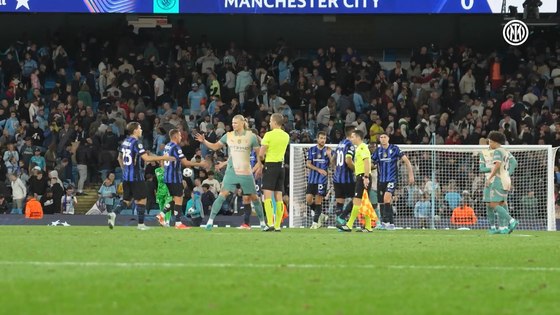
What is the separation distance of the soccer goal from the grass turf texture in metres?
9.75

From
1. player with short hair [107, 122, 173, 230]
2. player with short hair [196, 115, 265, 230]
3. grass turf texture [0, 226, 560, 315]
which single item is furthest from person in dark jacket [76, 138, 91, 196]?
grass turf texture [0, 226, 560, 315]

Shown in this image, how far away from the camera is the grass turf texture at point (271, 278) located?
6371mm

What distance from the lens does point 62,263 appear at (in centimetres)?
880

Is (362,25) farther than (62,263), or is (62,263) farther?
(362,25)

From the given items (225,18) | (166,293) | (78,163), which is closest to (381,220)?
(78,163)

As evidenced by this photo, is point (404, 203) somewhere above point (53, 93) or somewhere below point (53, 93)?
below

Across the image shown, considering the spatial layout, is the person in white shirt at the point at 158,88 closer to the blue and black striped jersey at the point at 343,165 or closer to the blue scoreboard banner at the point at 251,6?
the blue scoreboard banner at the point at 251,6

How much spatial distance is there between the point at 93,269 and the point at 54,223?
15191 mm

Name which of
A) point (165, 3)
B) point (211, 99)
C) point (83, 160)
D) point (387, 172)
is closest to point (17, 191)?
point (83, 160)

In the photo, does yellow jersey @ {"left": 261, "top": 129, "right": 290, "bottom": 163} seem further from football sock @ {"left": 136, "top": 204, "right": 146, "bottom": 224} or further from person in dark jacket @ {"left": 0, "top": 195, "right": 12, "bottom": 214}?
person in dark jacket @ {"left": 0, "top": 195, "right": 12, "bottom": 214}

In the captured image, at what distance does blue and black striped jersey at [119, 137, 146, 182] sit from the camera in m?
15.4

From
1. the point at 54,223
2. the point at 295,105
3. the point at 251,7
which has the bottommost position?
the point at 54,223

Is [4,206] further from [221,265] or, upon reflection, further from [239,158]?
[221,265]

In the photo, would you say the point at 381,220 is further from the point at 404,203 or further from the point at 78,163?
the point at 78,163
